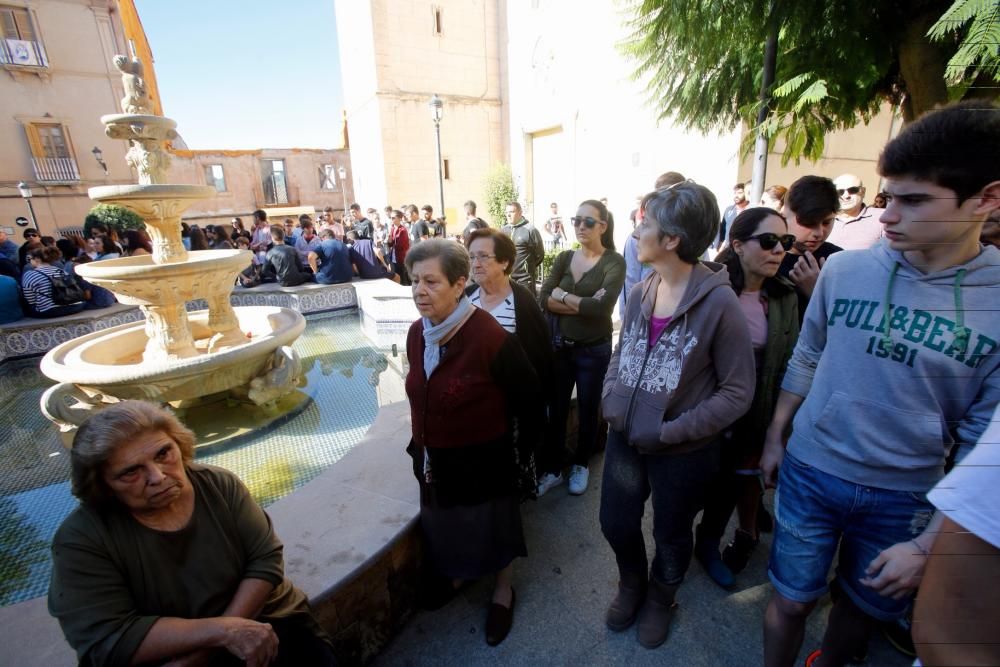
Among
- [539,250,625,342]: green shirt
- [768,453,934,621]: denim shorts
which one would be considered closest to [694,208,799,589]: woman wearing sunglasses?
[768,453,934,621]: denim shorts

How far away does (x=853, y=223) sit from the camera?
9.88 ft

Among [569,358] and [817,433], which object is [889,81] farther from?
[817,433]

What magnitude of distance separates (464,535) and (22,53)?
2703 cm

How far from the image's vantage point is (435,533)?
2.09 m

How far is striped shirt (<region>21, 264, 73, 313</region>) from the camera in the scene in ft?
21.8

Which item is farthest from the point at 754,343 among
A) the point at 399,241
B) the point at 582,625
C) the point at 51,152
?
the point at 51,152

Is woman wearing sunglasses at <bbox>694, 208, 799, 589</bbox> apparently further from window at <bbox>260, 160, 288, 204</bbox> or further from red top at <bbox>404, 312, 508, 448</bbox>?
window at <bbox>260, 160, 288, 204</bbox>

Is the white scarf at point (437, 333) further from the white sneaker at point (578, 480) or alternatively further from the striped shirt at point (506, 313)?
the white sneaker at point (578, 480)

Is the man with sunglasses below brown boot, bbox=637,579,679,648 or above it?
above

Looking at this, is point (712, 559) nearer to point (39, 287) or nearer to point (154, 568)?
point (154, 568)

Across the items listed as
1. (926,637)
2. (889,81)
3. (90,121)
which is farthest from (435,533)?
(90,121)

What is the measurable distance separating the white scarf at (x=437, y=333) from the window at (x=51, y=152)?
993 inches

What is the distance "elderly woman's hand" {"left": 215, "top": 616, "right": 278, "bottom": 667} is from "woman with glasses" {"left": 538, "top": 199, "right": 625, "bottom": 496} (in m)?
1.69

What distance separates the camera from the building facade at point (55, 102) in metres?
18.2
